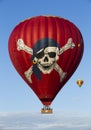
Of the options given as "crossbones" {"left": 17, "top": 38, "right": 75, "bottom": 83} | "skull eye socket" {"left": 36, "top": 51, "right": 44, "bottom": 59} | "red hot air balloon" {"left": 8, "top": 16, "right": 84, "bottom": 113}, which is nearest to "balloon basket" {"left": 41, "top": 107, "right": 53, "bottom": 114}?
"red hot air balloon" {"left": 8, "top": 16, "right": 84, "bottom": 113}

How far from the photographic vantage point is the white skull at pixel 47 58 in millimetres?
91562

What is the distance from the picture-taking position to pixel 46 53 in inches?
3607

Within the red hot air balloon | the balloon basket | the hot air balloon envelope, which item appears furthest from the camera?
the hot air balloon envelope

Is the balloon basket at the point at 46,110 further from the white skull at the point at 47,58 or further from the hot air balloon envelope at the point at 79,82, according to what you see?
the hot air balloon envelope at the point at 79,82

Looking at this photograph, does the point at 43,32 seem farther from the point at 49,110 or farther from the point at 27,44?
the point at 49,110

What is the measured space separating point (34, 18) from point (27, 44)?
12.3 feet

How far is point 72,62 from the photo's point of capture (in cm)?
A: 9269

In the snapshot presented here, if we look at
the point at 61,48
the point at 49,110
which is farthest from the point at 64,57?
the point at 49,110

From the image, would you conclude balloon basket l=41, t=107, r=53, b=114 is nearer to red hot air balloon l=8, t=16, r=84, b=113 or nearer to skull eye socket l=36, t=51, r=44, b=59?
red hot air balloon l=8, t=16, r=84, b=113

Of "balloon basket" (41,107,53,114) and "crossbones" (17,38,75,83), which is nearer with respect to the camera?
"balloon basket" (41,107,53,114)

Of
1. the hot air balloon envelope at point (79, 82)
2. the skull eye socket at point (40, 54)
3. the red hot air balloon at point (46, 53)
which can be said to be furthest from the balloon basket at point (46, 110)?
the hot air balloon envelope at point (79, 82)

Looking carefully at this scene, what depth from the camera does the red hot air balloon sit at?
300 ft

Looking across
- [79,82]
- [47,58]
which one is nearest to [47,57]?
[47,58]

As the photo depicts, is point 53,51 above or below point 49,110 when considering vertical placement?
above
